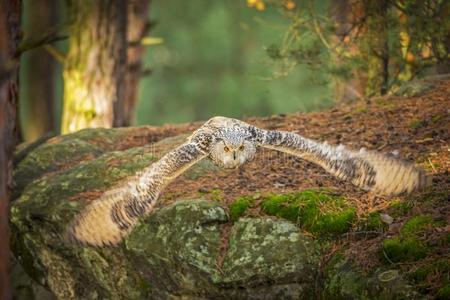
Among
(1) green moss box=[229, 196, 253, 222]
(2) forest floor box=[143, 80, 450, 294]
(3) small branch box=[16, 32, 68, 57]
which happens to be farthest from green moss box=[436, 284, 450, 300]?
(3) small branch box=[16, 32, 68, 57]

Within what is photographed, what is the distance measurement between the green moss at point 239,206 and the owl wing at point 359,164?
62 centimetres

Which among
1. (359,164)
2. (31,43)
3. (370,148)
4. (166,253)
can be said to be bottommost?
(166,253)

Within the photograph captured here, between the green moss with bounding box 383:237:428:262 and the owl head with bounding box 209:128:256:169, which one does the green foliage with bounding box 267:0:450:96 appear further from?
the green moss with bounding box 383:237:428:262

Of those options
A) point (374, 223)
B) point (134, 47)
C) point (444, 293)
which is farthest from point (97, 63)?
point (444, 293)

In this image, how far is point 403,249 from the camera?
22.2 ft

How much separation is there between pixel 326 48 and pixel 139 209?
18.2ft

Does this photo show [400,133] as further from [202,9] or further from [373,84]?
[202,9]

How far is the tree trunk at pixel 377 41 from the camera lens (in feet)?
36.3

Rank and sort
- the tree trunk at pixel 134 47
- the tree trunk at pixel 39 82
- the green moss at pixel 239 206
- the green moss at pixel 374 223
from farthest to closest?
the tree trunk at pixel 39 82
the tree trunk at pixel 134 47
the green moss at pixel 239 206
the green moss at pixel 374 223

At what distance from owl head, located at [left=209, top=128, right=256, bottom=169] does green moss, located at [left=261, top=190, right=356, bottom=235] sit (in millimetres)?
572

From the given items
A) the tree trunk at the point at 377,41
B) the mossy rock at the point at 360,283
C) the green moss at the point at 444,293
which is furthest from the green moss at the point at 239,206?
the tree trunk at the point at 377,41

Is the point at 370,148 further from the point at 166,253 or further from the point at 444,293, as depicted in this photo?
the point at 444,293

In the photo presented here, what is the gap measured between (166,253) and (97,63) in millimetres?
5792

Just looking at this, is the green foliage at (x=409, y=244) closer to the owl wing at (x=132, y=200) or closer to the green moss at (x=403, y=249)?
the green moss at (x=403, y=249)
